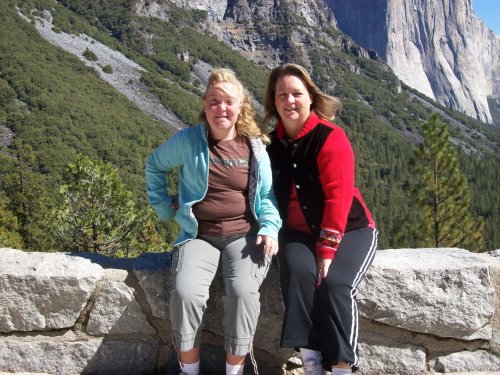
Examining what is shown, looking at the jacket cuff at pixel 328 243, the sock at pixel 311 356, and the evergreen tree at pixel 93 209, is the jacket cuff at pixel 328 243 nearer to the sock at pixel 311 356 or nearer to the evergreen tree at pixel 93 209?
the sock at pixel 311 356

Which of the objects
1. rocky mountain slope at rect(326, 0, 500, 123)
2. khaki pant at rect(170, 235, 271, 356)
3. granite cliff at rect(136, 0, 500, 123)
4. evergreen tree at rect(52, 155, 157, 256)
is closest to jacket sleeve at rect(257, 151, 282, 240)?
khaki pant at rect(170, 235, 271, 356)

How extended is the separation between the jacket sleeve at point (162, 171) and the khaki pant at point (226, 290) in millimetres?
375

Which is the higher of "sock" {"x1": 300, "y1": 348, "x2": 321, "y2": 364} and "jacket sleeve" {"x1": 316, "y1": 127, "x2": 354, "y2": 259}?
"jacket sleeve" {"x1": 316, "y1": 127, "x2": 354, "y2": 259}

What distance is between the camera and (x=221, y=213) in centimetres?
278

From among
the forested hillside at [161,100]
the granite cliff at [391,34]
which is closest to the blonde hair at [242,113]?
the forested hillside at [161,100]

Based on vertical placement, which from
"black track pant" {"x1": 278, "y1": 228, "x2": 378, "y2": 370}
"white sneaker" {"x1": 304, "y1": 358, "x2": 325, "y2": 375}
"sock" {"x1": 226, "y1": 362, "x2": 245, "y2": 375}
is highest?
"black track pant" {"x1": 278, "y1": 228, "x2": 378, "y2": 370}

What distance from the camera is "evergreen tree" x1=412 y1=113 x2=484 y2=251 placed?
55.4ft

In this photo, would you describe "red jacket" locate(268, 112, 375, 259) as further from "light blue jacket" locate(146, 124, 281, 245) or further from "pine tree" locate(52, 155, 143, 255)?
"pine tree" locate(52, 155, 143, 255)

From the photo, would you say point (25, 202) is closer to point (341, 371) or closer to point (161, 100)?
point (341, 371)

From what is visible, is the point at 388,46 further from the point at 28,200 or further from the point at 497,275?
the point at 497,275

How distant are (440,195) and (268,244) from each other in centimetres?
1626

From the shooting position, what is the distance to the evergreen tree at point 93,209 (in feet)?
35.9

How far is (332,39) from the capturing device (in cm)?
16325

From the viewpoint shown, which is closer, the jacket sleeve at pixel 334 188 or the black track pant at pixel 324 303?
the black track pant at pixel 324 303
